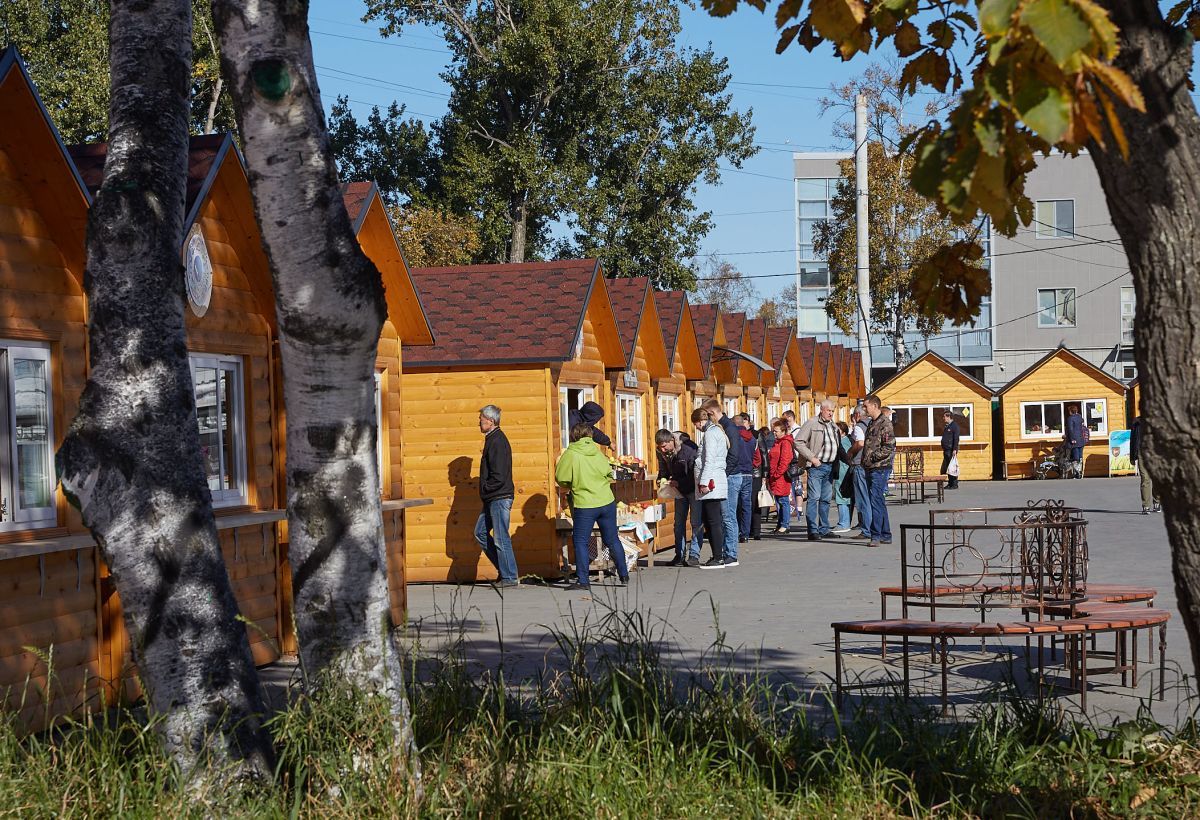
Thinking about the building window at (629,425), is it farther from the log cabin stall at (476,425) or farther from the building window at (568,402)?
the log cabin stall at (476,425)

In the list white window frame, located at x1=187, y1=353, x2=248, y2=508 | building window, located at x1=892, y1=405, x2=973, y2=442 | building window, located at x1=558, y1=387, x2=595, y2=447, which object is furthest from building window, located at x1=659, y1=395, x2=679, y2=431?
building window, located at x1=892, y1=405, x2=973, y2=442

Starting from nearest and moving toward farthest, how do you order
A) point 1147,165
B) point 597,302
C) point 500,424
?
point 1147,165 → point 500,424 → point 597,302

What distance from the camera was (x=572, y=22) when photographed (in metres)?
40.8

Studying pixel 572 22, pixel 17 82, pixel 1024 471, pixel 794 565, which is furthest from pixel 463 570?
pixel 1024 471

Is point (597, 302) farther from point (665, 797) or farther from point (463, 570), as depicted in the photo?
point (665, 797)

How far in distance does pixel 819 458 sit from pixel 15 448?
48.7 ft

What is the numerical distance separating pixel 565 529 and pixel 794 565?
2764mm

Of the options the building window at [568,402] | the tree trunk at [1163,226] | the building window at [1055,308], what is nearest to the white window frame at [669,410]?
the building window at [568,402]

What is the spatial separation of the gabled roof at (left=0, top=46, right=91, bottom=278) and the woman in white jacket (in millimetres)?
9380

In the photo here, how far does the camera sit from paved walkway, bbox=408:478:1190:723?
28.9 feet

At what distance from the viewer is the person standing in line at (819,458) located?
22.1 meters

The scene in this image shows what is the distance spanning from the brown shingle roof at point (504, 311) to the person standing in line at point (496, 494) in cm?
147

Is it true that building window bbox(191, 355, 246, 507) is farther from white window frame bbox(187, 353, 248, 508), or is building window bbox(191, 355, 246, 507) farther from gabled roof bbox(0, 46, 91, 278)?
gabled roof bbox(0, 46, 91, 278)

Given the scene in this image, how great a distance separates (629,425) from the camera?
71.9 ft
